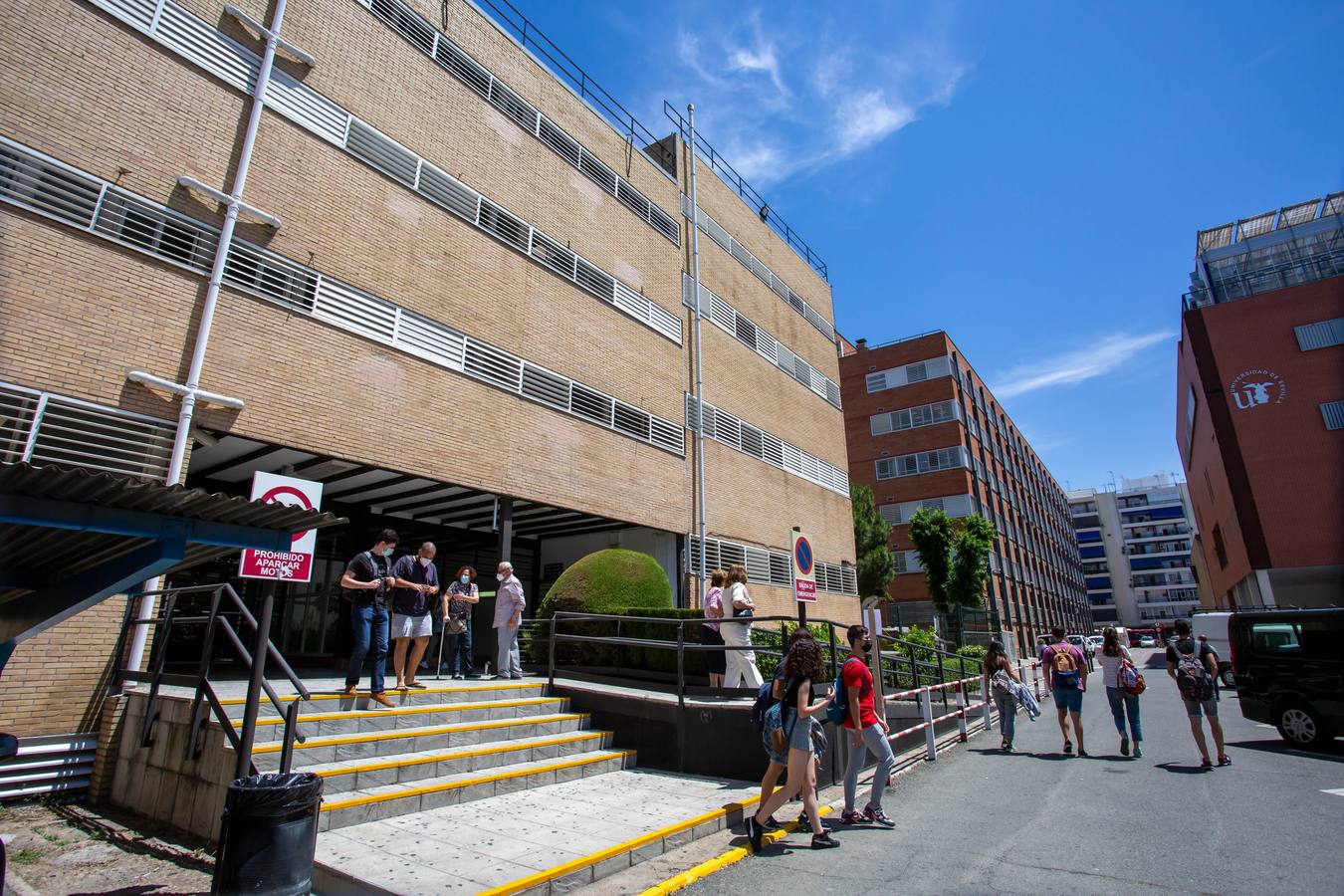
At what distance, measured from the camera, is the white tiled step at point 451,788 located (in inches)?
203

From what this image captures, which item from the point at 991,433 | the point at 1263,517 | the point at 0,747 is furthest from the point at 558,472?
the point at 991,433

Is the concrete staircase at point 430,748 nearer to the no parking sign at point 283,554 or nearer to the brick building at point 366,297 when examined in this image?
the no parking sign at point 283,554

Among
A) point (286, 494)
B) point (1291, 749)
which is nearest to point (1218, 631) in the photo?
point (1291, 749)

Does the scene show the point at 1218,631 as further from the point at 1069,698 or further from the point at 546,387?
the point at 546,387

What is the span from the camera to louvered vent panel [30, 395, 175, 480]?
7.45 m

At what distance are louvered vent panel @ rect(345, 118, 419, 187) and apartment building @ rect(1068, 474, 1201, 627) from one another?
387 ft

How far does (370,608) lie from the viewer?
7.05 metres

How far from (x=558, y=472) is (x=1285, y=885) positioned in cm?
1156

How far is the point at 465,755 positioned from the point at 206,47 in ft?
34.1

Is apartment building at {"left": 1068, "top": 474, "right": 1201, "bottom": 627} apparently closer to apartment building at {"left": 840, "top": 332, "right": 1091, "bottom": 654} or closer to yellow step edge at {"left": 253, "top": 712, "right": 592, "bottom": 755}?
apartment building at {"left": 840, "top": 332, "right": 1091, "bottom": 654}

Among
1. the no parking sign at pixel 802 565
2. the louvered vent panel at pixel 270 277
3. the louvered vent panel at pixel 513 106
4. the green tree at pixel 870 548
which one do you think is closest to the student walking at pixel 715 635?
the no parking sign at pixel 802 565

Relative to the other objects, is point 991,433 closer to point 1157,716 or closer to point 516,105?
point 1157,716

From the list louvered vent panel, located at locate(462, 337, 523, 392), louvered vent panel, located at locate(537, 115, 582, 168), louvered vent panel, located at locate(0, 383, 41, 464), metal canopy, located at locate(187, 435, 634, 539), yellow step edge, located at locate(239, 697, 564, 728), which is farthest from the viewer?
louvered vent panel, located at locate(537, 115, 582, 168)

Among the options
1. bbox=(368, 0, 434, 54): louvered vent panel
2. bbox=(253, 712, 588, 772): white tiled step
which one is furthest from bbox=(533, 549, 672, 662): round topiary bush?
bbox=(368, 0, 434, 54): louvered vent panel
